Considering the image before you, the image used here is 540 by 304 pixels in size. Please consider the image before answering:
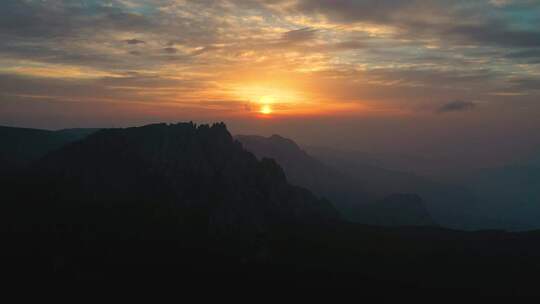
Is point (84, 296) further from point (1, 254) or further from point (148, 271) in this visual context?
point (1, 254)

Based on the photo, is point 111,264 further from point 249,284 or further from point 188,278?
point 249,284

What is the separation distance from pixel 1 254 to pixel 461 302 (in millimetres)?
196448

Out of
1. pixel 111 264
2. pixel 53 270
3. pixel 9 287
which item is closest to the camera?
pixel 9 287

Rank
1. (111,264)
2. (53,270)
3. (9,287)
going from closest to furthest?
(9,287) < (53,270) < (111,264)

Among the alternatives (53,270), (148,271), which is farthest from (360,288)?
(53,270)

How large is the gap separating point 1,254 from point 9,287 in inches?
967

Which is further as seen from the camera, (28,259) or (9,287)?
(28,259)

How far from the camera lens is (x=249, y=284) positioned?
195m

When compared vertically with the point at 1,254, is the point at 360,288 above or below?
below

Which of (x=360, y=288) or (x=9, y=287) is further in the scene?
(x=360, y=288)

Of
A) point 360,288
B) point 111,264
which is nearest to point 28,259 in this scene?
point 111,264

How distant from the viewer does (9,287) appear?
564ft

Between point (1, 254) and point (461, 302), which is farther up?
Answer: point (1, 254)

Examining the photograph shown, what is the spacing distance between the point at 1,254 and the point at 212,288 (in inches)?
3550
